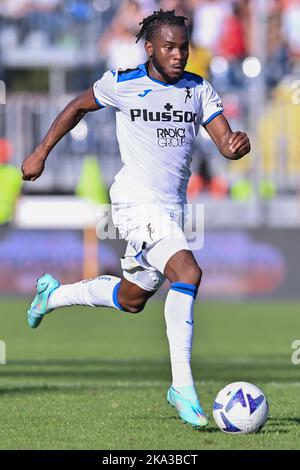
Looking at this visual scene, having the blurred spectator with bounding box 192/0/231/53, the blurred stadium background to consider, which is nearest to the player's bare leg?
the blurred stadium background

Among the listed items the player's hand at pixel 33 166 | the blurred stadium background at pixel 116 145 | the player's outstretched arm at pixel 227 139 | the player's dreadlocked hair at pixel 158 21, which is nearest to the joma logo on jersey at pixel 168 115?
the player's outstretched arm at pixel 227 139

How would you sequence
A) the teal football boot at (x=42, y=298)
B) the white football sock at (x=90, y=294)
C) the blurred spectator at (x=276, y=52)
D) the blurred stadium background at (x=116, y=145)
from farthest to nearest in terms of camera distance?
the blurred spectator at (x=276, y=52)
the blurred stadium background at (x=116, y=145)
the teal football boot at (x=42, y=298)
the white football sock at (x=90, y=294)

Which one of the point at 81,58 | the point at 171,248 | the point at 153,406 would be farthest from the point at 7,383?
the point at 81,58

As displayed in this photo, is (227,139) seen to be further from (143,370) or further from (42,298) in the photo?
(143,370)

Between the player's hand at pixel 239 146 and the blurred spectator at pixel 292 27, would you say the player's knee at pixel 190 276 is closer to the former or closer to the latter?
the player's hand at pixel 239 146

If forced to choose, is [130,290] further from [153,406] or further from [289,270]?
[289,270]

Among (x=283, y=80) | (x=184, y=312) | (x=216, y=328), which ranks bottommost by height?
(x=216, y=328)

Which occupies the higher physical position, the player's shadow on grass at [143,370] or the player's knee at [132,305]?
the player's knee at [132,305]

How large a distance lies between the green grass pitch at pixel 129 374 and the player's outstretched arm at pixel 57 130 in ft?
4.77

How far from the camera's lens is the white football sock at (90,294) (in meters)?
7.27

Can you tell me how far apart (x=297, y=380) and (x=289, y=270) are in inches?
353

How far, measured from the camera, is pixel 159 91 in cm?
675

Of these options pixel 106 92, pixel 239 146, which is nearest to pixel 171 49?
pixel 106 92

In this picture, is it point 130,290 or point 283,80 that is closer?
point 130,290
